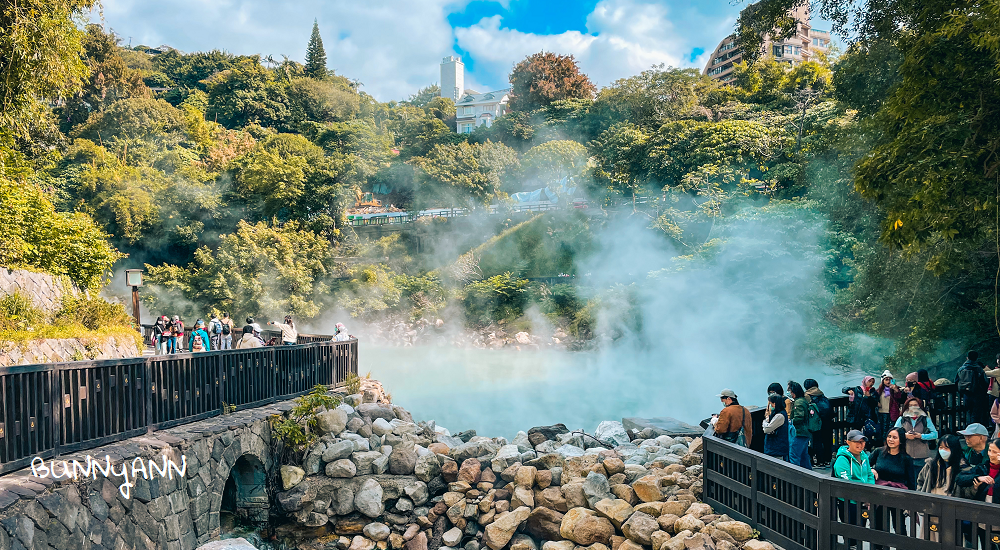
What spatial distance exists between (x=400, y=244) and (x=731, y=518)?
3456cm

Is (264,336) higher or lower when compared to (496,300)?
lower

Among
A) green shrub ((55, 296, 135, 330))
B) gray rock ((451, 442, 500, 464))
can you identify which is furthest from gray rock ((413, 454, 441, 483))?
green shrub ((55, 296, 135, 330))

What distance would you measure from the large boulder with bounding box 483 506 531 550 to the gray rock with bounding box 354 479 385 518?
1780 millimetres

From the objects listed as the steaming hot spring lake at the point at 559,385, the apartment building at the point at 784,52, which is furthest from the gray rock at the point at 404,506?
the apartment building at the point at 784,52

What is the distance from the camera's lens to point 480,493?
1052 centimetres

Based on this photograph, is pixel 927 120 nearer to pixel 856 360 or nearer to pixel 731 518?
pixel 731 518

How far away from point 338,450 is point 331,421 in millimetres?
639

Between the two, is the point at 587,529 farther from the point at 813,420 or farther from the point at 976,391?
the point at 976,391

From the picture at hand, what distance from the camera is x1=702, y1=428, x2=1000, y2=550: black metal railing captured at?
204 inches

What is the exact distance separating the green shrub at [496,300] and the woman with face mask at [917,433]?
2903cm

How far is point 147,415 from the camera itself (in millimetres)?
7562

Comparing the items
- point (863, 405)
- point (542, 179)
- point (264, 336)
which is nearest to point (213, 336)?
point (264, 336)

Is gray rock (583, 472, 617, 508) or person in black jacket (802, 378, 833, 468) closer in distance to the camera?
person in black jacket (802, 378, 833, 468)

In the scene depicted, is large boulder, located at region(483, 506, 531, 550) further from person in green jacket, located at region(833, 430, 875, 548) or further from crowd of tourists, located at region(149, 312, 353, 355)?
crowd of tourists, located at region(149, 312, 353, 355)
